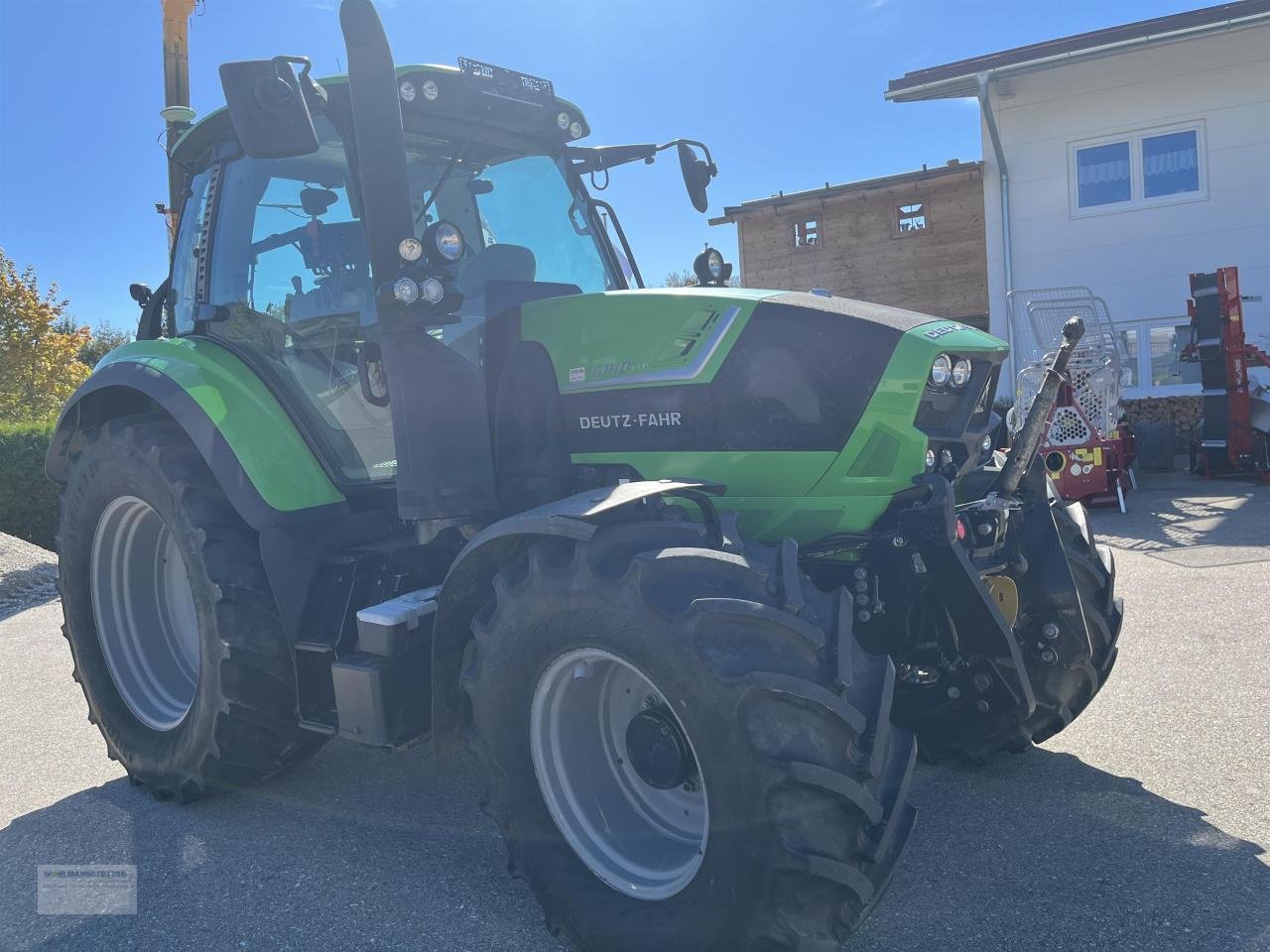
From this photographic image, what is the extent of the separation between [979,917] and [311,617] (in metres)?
2.29

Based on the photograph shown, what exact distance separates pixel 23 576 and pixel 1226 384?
12674 millimetres

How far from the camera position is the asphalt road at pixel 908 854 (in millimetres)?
2707

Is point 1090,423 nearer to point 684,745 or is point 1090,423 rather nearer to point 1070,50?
point 1070,50

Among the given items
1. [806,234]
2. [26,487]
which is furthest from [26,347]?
[806,234]

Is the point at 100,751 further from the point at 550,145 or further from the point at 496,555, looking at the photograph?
the point at 550,145

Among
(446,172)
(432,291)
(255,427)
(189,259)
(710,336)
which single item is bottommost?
(255,427)

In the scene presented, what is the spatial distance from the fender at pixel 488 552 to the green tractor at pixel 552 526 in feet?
0.04

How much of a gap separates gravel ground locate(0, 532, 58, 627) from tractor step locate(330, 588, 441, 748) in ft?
21.9

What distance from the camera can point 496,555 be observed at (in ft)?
9.30

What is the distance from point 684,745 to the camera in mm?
2527

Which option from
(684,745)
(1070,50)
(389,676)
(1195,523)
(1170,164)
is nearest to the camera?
(684,745)

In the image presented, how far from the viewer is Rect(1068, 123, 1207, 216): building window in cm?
1447

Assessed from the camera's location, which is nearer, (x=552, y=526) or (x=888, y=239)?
(x=552, y=526)

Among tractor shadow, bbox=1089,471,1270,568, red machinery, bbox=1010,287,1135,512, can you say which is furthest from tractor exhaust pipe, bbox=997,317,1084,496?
red machinery, bbox=1010,287,1135,512
